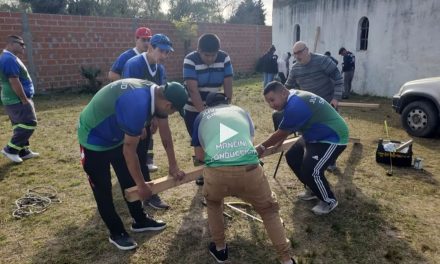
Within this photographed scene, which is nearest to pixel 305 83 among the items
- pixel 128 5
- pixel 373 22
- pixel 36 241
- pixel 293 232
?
pixel 293 232

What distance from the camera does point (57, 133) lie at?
8180 mm

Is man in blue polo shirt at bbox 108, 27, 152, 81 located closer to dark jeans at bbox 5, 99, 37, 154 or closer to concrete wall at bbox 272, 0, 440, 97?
dark jeans at bbox 5, 99, 37, 154

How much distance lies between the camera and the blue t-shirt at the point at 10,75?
18.7ft

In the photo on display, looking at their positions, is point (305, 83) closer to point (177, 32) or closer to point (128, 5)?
point (177, 32)

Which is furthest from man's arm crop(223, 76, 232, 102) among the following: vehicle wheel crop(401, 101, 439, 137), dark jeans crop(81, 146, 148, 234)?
vehicle wheel crop(401, 101, 439, 137)

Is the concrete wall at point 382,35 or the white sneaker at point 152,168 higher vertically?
the concrete wall at point 382,35

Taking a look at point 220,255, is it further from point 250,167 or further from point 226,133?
point 226,133

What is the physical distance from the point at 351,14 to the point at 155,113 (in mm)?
12491

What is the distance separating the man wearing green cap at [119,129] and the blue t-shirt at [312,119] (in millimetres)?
1307

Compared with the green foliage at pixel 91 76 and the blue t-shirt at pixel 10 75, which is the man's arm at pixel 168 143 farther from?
the green foliage at pixel 91 76

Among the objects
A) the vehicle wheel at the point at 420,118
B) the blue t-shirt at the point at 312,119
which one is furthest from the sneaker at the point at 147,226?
the vehicle wheel at the point at 420,118

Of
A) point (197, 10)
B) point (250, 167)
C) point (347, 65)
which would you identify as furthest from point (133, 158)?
point (197, 10)

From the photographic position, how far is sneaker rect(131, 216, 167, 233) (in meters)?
3.95

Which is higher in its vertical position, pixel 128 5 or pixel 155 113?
pixel 128 5
